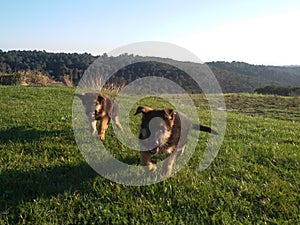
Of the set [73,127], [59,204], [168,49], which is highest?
[168,49]

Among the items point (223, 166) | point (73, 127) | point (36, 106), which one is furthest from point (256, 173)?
point (36, 106)

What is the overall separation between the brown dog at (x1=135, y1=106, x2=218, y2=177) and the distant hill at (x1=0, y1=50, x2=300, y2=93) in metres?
1.70

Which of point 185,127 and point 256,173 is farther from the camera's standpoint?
point 185,127

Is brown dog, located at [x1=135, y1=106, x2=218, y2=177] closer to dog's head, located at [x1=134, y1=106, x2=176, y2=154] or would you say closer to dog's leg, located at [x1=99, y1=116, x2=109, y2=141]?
dog's head, located at [x1=134, y1=106, x2=176, y2=154]

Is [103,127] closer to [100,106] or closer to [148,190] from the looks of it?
[100,106]

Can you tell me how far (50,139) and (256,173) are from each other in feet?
14.2

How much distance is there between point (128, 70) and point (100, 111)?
4265 mm


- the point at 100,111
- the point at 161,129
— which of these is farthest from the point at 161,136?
the point at 100,111

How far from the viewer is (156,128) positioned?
489 centimetres

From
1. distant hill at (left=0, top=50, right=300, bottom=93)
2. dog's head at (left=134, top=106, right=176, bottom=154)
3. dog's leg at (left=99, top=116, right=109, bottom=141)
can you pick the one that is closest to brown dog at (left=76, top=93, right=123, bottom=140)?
dog's leg at (left=99, top=116, right=109, bottom=141)

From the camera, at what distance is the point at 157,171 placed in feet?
16.0

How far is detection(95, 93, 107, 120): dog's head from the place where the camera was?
7199mm

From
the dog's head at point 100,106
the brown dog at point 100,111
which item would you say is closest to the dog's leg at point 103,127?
the brown dog at point 100,111

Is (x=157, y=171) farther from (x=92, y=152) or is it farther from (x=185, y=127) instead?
(x=92, y=152)
